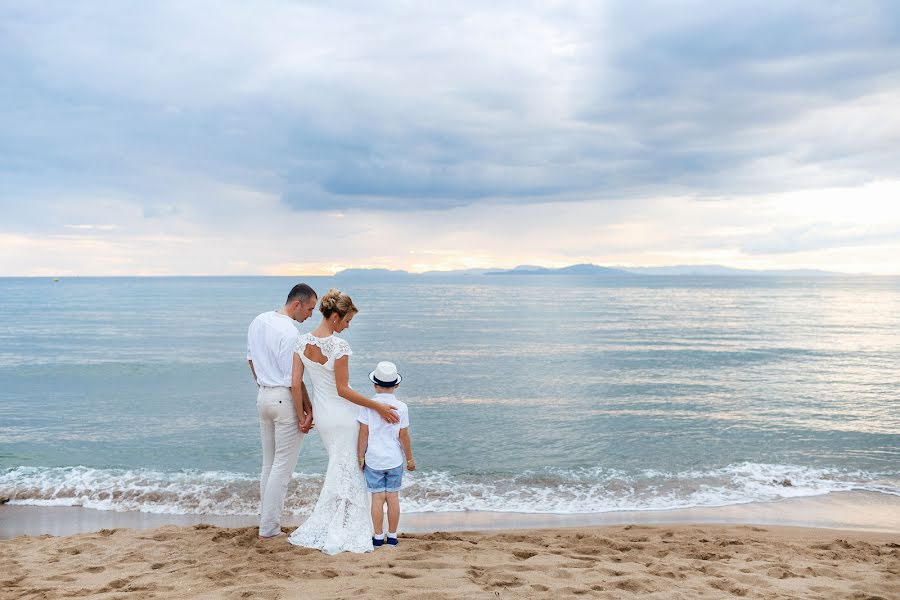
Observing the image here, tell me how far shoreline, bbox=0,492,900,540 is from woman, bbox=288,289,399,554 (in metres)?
2.02

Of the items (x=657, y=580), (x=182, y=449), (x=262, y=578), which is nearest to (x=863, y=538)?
(x=657, y=580)

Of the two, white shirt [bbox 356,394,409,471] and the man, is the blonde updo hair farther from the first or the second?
white shirt [bbox 356,394,409,471]

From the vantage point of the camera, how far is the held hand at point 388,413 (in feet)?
18.1

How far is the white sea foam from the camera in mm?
8633

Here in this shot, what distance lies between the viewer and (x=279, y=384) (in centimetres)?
561

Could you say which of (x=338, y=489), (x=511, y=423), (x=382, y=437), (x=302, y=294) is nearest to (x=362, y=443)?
(x=382, y=437)

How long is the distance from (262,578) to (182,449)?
24.5ft

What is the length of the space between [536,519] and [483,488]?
141cm

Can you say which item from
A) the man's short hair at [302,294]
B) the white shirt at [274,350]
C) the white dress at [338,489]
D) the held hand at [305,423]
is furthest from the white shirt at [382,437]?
the man's short hair at [302,294]

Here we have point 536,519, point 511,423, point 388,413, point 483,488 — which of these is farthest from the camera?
point 511,423

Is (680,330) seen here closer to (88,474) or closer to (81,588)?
(88,474)

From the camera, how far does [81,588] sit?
16.4 ft

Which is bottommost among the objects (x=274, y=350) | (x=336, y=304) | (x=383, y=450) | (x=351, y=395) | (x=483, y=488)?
(x=483, y=488)

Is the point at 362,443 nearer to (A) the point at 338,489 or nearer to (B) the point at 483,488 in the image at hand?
(A) the point at 338,489
